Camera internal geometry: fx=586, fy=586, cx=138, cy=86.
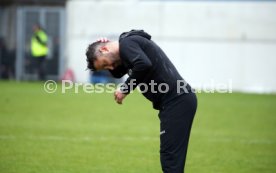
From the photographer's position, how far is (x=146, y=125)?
46.5 feet

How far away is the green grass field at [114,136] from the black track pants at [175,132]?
91.5 inches

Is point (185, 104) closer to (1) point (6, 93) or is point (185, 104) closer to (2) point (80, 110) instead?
(2) point (80, 110)

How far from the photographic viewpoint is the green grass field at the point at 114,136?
8.92m

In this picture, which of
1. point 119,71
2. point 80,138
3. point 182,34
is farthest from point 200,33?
point 119,71

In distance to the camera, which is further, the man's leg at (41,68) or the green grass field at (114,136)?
the man's leg at (41,68)

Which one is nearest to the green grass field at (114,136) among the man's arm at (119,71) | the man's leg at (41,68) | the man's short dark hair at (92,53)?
the man's arm at (119,71)

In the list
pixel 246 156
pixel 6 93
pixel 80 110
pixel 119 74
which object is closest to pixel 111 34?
pixel 6 93

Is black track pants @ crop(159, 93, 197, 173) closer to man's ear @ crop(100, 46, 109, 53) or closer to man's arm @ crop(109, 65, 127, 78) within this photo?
man's arm @ crop(109, 65, 127, 78)

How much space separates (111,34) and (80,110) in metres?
10.8

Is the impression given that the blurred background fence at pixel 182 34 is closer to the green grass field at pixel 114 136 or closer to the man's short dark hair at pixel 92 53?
the green grass field at pixel 114 136

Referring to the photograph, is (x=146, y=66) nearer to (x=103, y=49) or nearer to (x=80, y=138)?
(x=103, y=49)

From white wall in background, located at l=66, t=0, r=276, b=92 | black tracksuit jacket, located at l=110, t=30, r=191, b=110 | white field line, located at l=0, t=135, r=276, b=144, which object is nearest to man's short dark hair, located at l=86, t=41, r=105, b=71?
black tracksuit jacket, located at l=110, t=30, r=191, b=110

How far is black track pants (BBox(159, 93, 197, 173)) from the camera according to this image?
20.2 feet

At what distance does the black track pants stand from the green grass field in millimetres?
2324
